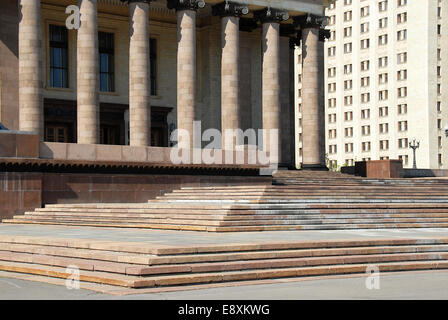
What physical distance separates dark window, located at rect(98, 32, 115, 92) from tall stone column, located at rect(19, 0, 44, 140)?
11408 mm

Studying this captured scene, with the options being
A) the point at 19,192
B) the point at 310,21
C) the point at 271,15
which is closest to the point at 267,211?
the point at 19,192

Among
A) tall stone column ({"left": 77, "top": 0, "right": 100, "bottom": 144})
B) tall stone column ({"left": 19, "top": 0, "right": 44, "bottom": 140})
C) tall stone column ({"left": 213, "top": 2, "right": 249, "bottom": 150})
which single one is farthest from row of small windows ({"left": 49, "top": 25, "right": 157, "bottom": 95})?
tall stone column ({"left": 19, "top": 0, "right": 44, "bottom": 140})

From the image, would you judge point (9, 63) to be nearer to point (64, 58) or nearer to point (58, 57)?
point (58, 57)

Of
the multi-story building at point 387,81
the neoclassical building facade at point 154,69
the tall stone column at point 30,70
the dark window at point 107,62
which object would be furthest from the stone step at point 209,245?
the multi-story building at point 387,81

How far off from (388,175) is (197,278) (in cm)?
3768

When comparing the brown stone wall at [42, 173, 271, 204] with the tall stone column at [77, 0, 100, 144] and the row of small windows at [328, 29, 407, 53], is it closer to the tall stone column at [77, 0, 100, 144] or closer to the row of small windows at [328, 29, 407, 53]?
the tall stone column at [77, 0, 100, 144]

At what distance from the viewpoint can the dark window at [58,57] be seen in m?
49.6

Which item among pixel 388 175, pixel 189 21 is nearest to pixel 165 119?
pixel 189 21

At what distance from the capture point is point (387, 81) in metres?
129

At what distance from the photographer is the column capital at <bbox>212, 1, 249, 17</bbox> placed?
48656mm

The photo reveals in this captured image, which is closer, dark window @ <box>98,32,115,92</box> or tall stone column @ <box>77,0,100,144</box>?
tall stone column @ <box>77,0,100,144</box>

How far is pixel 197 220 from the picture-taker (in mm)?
25250

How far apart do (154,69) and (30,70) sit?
1449cm
